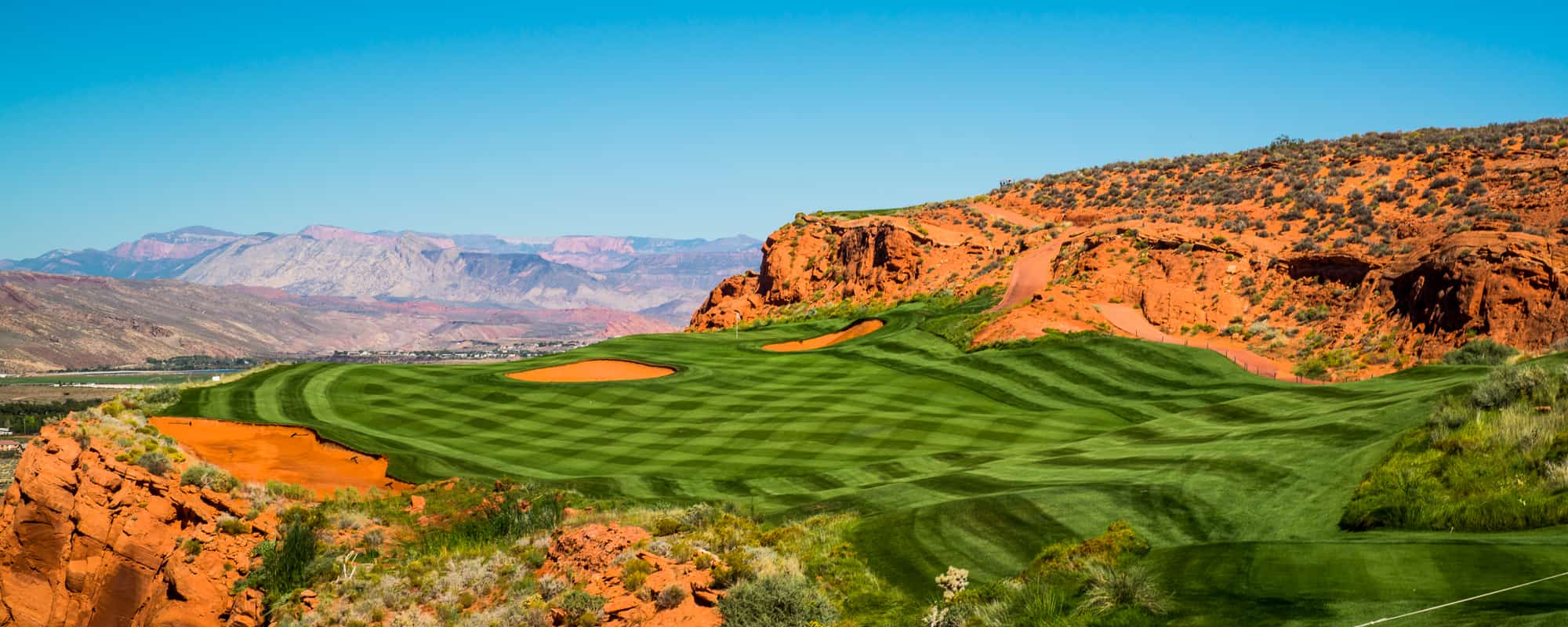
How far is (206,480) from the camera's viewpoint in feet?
69.9

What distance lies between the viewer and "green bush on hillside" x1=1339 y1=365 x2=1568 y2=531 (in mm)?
12336

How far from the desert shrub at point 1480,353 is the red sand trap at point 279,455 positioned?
2944 cm

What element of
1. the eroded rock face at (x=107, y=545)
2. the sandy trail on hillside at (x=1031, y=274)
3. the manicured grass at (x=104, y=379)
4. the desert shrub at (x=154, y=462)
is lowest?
the manicured grass at (x=104, y=379)

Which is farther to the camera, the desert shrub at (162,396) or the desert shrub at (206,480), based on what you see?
the desert shrub at (162,396)

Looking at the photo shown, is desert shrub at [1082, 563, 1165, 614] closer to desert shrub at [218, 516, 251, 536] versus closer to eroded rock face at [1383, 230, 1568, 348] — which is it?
desert shrub at [218, 516, 251, 536]

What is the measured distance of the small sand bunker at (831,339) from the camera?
4975 centimetres

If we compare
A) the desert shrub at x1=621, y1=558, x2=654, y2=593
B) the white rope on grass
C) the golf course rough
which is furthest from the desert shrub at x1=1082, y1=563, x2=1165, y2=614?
the desert shrub at x1=621, y1=558, x2=654, y2=593

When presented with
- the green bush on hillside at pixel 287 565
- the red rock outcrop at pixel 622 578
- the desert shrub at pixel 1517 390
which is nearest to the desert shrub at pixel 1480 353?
the desert shrub at pixel 1517 390

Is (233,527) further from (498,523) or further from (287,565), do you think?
(498,523)

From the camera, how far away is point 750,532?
17.0 meters

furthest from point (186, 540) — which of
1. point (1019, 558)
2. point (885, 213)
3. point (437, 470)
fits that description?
point (885, 213)

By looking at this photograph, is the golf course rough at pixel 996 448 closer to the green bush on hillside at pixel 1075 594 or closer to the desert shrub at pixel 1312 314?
the green bush on hillside at pixel 1075 594

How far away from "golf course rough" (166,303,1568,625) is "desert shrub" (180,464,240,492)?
412 cm

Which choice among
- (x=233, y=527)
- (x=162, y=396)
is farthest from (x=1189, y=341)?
(x=162, y=396)
